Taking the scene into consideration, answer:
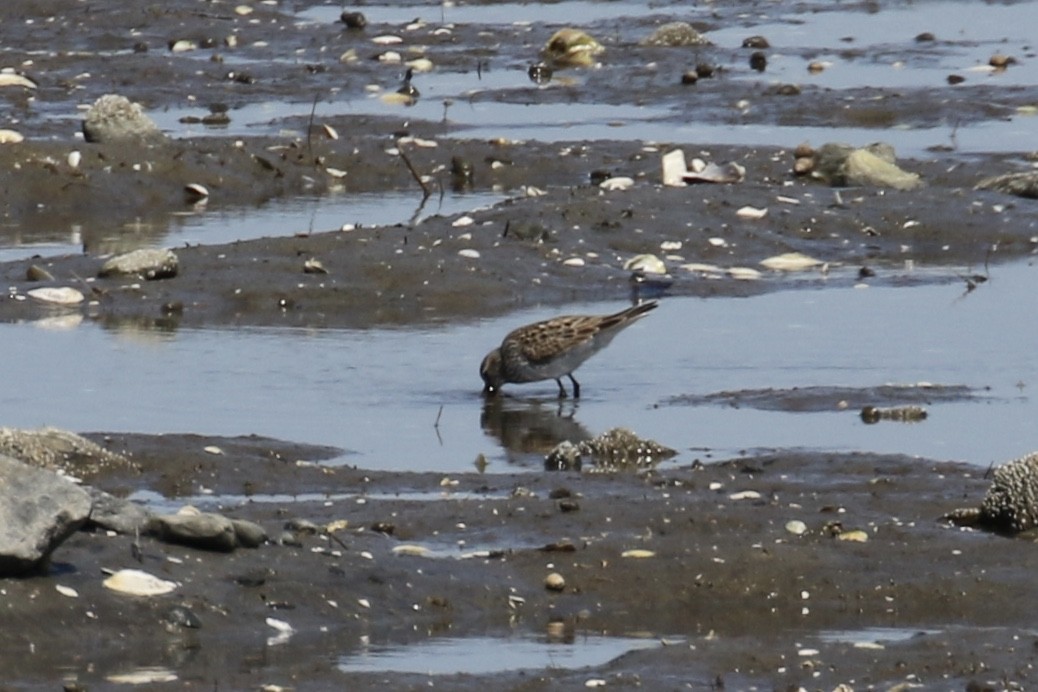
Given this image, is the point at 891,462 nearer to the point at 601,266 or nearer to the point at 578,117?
the point at 601,266

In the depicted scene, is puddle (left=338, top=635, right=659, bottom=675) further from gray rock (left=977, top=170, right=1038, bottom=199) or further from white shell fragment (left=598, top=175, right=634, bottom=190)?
gray rock (left=977, top=170, right=1038, bottom=199)

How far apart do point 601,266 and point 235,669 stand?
27.6 ft

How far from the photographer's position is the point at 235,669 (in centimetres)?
732

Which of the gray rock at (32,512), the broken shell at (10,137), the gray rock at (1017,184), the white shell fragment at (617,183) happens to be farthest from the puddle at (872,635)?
the broken shell at (10,137)

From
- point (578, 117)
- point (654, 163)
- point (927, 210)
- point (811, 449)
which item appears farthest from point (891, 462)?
point (578, 117)

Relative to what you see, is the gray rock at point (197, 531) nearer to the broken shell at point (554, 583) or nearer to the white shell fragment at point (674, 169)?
the broken shell at point (554, 583)

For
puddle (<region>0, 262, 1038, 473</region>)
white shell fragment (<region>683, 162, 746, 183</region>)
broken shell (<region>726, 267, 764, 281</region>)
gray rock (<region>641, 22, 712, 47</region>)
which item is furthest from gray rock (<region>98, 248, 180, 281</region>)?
gray rock (<region>641, 22, 712, 47</region>)

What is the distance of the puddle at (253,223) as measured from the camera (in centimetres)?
1694

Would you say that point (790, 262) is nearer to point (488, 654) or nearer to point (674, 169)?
point (674, 169)

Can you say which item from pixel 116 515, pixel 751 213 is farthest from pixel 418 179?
pixel 116 515

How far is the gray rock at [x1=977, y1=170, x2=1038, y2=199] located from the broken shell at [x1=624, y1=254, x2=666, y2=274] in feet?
11.2

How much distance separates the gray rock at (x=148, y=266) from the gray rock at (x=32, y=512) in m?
7.36

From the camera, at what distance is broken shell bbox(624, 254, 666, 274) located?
1540cm

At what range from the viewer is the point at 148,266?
1474cm
